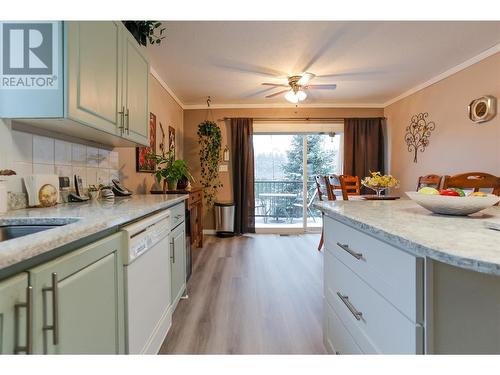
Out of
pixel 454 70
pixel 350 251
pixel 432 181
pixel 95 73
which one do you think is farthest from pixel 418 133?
pixel 95 73

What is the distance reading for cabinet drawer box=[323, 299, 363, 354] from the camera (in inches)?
43.8

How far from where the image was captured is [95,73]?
1402mm

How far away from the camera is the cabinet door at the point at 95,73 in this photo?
4.01ft

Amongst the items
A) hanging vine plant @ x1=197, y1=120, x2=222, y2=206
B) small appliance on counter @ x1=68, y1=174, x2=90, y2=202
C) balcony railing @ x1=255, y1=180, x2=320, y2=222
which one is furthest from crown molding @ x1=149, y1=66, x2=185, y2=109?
balcony railing @ x1=255, y1=180, x2=320, y2=222

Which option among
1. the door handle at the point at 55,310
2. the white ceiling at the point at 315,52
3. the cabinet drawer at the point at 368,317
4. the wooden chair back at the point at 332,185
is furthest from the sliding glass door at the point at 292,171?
the door handle at the point at 55,310

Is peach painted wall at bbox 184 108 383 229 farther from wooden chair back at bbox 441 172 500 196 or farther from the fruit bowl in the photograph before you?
the fruit bowl

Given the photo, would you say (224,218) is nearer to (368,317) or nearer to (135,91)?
(135,91)

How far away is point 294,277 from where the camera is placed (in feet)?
8.93

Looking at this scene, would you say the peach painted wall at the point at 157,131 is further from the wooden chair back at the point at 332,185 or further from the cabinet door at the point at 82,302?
the wooden chair back at the point at 332,185

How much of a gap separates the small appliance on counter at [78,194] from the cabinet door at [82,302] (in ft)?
2.76

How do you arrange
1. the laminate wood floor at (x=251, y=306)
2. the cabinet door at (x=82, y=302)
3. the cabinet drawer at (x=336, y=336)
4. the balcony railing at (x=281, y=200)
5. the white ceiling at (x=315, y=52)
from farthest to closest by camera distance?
1. the balcony railing at (x=281, y=200)
2. the white ceiling at (x=315, y=52)
3. the laminate wood floor at (x=251, y=306)
4. the cabinet drawer at (x=336, y=336)
5. the cabinet door at (x=82, y=302)

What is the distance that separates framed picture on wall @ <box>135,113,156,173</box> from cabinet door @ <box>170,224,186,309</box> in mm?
1136

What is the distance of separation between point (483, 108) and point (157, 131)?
3.87 m
